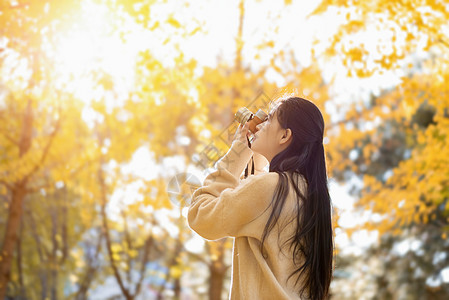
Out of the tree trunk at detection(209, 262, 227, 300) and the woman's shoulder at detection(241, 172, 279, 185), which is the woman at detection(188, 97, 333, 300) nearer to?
the woman's shoulder at detection(241, 172, 279, 185)

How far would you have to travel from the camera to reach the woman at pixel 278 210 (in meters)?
1.44

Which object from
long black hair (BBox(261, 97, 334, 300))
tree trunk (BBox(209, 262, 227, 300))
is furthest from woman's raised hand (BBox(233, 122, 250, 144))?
tree trunk (BBox(209, 262, 227, 300))

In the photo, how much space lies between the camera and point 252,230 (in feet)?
4.82

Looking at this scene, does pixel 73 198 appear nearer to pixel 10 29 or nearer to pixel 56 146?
pixel 56 146

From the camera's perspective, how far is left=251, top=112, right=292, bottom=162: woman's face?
1587mm

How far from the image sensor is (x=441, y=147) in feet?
16.0

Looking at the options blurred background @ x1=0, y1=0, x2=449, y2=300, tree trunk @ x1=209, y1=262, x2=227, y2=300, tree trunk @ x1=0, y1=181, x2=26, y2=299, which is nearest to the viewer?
blurred background @ x1=0, y1=0, x2=449, y2=300

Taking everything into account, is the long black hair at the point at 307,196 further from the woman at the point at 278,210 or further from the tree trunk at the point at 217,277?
the tree trunk at the point at 217,277

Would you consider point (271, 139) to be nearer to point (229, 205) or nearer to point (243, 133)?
point (243, 133)

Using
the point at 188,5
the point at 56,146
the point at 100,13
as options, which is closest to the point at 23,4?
the point at 100,13

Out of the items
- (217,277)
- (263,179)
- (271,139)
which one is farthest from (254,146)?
(217,277)

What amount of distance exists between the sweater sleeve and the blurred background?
29 centimetres

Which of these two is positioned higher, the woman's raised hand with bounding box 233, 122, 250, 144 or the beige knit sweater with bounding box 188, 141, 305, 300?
the woman's raised hand with bounding box 233, 122, 250, 144

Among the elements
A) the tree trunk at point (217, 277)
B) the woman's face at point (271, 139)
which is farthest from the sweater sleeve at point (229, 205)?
the tree trunk at point (217, 277)
